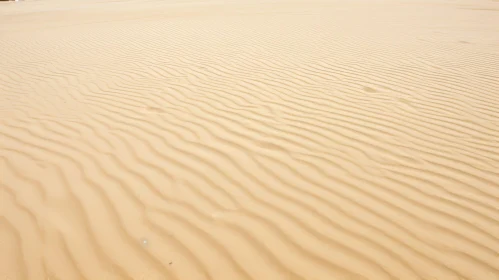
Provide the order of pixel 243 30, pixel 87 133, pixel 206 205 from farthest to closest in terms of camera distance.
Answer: pixel 243 30 → pixel 87 133 → pixel 206 205

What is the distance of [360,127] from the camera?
12.1 feet

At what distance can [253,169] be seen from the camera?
2.96m

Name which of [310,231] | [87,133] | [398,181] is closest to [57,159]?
[87,133]

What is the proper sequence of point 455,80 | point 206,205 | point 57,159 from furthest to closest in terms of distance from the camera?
point 455,80 → point 57,159 → point 206,205

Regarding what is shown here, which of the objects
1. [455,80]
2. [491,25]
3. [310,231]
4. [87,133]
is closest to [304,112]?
[310,231]

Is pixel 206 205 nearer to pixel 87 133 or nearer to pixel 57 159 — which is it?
pixel 57 159

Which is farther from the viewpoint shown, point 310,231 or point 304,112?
point 304,112

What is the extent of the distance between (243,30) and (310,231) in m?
8.21

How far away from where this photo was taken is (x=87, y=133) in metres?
3.64

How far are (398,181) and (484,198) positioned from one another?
669 mm

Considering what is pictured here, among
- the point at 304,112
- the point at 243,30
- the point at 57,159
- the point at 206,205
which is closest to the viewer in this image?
the point at 206,205

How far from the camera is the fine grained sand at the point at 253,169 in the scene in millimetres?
2133

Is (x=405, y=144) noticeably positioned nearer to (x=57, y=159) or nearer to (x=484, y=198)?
(x=484, y=198)

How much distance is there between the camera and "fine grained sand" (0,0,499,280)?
2133 millimetres
